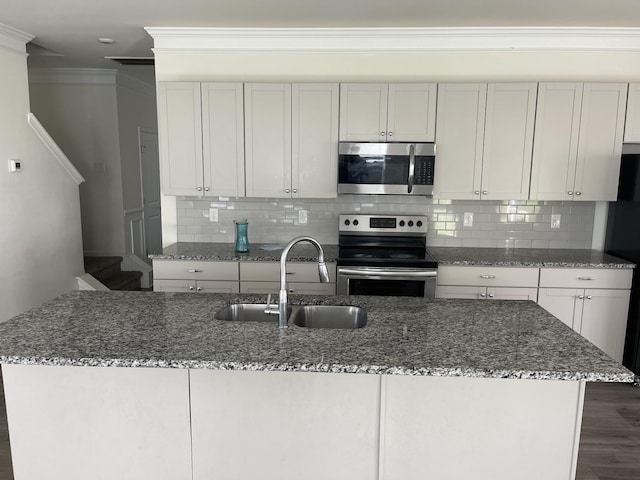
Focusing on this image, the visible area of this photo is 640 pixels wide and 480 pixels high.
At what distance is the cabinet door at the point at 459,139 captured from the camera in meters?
3.56

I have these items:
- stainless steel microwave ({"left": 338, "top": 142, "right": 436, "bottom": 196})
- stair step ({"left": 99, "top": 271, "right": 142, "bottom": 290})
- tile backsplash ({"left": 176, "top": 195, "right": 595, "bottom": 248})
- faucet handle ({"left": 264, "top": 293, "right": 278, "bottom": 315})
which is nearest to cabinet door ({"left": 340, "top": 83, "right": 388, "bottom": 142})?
stainless steel microwave ({"left": 338, "top": 142, "right": 436, "bottom": 196})

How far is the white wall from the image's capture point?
3.75 metres

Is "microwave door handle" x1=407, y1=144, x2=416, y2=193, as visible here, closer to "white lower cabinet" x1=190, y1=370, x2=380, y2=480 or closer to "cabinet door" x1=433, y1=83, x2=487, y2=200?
"cabinet door" x1=433, y1=83, x2=487, y2=200

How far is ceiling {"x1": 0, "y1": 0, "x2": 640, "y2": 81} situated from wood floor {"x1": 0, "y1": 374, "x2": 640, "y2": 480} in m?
2.65

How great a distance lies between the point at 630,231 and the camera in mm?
3539

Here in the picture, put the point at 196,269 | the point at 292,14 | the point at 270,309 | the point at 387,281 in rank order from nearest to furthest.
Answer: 1. the point at 270,309
2. the point at 292,14
3. the point at 387,281
4. the point at 196,269

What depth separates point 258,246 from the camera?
Answer: 3998mm

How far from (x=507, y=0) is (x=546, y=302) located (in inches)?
84.6

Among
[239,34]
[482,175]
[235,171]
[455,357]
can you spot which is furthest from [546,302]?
[239,34]

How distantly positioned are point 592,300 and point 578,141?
124cm

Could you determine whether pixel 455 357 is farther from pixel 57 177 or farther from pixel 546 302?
pixel 57 177

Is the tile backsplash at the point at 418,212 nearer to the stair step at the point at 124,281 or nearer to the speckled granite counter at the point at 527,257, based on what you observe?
the speckled granite counter at the point at 527,257

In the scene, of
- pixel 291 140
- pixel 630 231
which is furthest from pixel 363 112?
pixel 630 231

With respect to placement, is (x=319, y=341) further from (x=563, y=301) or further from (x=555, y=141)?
(x=555, y=141)
